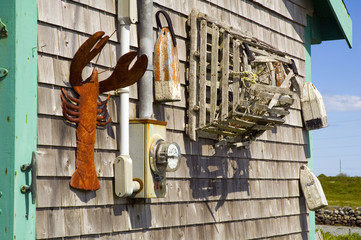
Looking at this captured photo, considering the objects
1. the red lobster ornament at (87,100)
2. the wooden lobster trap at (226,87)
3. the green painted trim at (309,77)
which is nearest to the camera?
the red lobster ornament at (87,100)

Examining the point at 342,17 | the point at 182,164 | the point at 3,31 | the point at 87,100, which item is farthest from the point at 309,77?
the point at 3,31

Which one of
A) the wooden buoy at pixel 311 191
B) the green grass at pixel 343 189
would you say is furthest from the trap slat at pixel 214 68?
the green grass at pixel 343 189

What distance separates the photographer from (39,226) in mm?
4184

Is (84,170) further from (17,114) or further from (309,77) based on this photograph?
(309,77)

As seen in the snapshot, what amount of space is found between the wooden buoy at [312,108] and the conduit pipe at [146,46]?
11.5 feet

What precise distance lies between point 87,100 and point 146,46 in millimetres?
972

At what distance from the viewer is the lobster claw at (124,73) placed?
15.5 ft

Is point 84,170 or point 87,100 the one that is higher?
point 87,100

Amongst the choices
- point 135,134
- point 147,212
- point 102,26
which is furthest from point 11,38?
point 147,212

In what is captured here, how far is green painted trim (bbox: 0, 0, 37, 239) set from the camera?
399cm

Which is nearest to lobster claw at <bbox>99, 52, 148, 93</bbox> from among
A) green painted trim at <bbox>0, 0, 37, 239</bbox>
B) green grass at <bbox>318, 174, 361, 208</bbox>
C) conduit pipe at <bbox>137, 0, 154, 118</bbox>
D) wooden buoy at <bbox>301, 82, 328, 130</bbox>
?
conduit pipe at <bbox>137, 0, 154, 118</bbox>

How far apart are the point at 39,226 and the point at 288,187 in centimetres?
447

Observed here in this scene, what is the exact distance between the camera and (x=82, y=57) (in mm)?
4484

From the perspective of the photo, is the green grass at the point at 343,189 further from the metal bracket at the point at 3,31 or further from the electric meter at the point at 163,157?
the metal bracket at the point at 3,31
